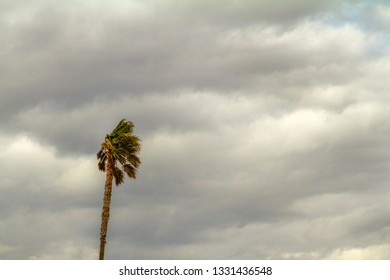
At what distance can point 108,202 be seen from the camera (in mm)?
43219
